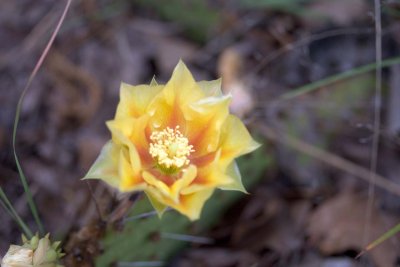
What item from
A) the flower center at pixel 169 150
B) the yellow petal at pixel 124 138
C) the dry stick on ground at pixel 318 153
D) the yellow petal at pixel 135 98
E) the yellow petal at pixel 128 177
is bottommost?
the dry stick on ground at pixel 318 153

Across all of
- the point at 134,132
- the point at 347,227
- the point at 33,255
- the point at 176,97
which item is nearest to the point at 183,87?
the point at 176,97

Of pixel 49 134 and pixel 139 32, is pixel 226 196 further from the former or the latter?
pixel 139 32

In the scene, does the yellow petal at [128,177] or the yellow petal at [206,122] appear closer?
the yellow petal at [128,177]

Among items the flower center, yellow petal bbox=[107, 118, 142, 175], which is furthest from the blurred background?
yellow petal bbox=[107, 118, 142, 175]

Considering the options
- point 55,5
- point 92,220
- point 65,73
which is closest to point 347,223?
point 92,220

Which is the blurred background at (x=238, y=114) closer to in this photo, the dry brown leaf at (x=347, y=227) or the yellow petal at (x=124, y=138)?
the dry brown leaf at (x=347, y=227)

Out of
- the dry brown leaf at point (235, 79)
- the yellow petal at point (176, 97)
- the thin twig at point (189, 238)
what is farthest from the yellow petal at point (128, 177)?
the dry brown leaf at point (235, 79)

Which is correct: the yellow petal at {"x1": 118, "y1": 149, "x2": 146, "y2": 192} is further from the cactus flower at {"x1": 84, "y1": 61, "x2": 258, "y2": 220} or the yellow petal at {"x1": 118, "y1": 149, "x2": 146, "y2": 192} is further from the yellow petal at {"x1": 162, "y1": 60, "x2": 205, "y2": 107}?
the yellow petal at {"x1": 162, "y1": 60, "x2": 205, "y2": 107}
